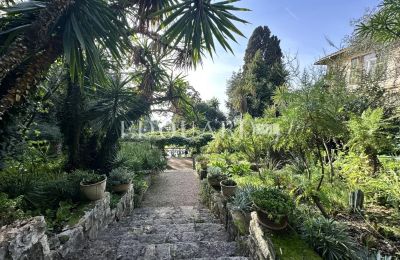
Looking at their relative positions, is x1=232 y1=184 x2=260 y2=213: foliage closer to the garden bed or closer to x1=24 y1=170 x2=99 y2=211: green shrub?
the garden bed

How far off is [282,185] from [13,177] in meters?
5.09

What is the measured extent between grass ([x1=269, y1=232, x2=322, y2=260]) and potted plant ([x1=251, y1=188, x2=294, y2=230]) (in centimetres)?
12

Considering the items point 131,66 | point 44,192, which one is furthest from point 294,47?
point 44,192

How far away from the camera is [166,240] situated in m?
3.44

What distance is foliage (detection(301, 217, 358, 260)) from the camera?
2379mm

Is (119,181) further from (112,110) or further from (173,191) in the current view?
(173,191)

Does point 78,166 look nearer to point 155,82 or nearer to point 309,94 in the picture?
point 155,82

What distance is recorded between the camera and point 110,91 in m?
5.78

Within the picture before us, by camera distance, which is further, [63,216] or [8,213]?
[63,216]

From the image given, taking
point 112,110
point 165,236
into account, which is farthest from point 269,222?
point 112,110

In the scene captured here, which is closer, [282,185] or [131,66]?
[282,185]

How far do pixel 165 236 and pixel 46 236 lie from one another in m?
1.69

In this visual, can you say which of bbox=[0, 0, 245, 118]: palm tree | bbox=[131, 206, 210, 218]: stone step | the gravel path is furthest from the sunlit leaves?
the gravel path

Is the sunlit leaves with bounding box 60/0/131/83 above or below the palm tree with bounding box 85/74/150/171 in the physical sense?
above
